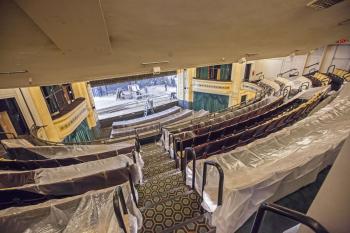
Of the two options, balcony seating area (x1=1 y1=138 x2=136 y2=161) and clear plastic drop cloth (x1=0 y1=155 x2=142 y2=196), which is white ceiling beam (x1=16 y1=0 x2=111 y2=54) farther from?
balcony seating area (x1=1 y1=138 x2=136 y2=161)

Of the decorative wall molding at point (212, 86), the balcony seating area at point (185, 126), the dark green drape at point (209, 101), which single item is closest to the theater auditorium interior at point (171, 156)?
the balcony seating area at point (185, 126)

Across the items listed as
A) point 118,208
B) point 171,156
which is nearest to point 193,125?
point 171,156

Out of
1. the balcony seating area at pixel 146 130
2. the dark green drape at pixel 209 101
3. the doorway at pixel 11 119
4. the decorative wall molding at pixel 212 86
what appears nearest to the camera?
the doorway at pixel 11 119

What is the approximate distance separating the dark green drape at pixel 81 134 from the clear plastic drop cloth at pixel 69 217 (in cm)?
648

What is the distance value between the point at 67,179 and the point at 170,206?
6.56ft

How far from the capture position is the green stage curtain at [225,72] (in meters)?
12.2

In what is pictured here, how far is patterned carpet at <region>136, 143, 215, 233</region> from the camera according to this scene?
2.37 meters

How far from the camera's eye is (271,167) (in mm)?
2451

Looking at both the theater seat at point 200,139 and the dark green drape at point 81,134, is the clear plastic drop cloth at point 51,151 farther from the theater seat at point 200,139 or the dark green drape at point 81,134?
the dark green drape at point 81,134

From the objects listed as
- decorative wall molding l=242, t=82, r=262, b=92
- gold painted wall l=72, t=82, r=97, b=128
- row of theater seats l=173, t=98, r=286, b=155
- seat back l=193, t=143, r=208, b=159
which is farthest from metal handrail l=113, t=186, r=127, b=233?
decorative wall molding l=242, t=82, r=262, b=92

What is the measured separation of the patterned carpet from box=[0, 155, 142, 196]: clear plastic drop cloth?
0.47m

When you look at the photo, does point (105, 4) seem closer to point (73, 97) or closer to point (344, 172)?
point (344, 172)

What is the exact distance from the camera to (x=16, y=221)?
6.87 ft

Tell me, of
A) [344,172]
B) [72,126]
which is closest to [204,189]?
[344,172]
